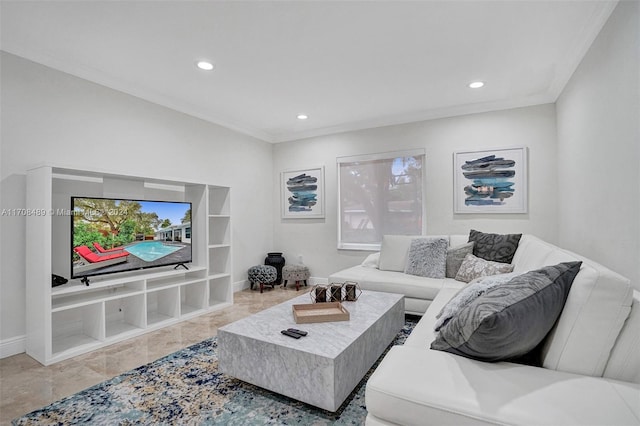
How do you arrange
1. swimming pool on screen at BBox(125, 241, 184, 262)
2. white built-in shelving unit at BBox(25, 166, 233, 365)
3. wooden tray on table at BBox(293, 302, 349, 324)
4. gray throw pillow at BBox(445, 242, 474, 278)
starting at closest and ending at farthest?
wooden tray on table at BBox(293, 302, 349, 324)
white built-in shelving unit at BBox(25, 166, 233, 365)
swimming pool on screen at BBox(125, 241, 184, 262)
gray throw pillow at BBox(445, 242, 474, 278)

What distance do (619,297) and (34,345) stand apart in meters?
3.70

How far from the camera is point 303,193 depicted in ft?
17.2

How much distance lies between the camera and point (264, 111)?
4.25 m

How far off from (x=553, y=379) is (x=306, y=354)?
106cm

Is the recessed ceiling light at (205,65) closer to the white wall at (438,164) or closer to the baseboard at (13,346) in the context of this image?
the white wall at (438,164)

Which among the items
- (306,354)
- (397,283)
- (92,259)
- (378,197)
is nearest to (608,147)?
(397,283)

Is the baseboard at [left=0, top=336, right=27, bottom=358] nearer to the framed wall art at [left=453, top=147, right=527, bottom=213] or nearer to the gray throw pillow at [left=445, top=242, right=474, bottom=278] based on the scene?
the gray throw pillow at [left=445, top=242, right=474, bottom=278]

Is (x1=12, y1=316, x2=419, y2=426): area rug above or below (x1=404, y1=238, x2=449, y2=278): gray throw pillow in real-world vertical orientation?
below

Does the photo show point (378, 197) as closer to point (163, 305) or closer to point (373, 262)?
point (373, 262)

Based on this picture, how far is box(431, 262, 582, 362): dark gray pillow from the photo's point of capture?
3.74 ft

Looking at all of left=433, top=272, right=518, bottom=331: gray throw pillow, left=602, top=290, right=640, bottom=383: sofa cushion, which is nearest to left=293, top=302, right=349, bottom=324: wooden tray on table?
left=433, top=272, right=518, bottom=331: gray throw pillow

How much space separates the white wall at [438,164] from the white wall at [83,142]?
92 cm

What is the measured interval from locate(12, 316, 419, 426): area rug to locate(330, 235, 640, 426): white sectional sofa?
0.69 m

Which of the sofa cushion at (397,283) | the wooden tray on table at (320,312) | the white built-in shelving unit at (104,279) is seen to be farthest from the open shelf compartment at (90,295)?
the sofa cushion at (397,283)
